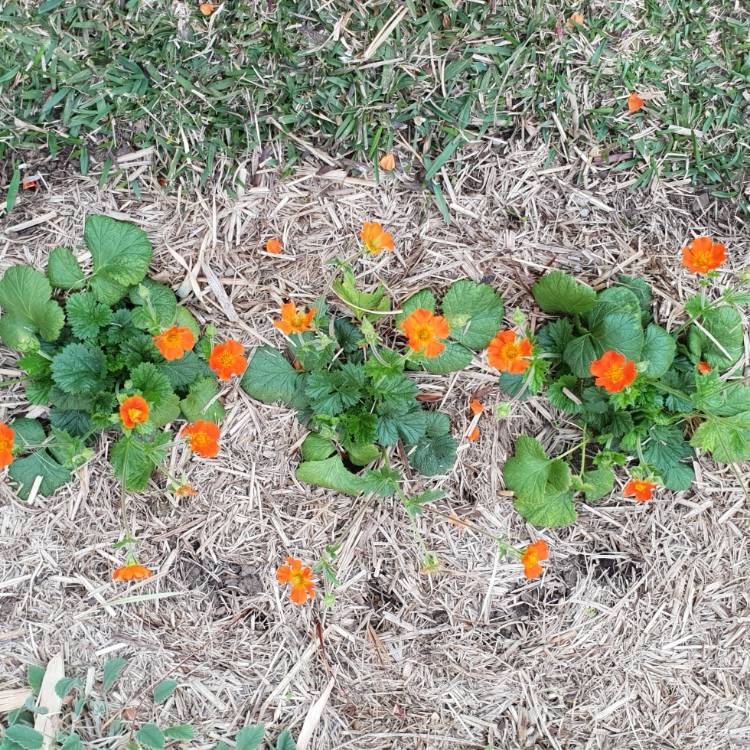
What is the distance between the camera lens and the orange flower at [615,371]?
183cm

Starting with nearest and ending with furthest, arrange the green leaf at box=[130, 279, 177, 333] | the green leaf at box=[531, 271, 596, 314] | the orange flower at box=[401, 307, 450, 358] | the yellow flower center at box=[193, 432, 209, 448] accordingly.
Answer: the orange flower at box=[401, 307, 450, 358], the yellow flower center at box=[193, 432, 209, 448], the green leaf at box=[130, 279, 177, 333], the green leaf at box=[531, 271, 596, 314]

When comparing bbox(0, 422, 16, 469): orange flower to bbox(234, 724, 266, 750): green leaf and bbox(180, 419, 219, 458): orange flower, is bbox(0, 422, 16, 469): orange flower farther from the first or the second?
bbox(234, 724, 266, 750): green leaf

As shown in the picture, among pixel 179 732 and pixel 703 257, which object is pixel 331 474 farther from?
pixel 703 257

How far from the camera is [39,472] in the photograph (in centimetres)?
215

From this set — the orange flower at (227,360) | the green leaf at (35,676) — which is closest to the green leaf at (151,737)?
the green leaf at (35,676)

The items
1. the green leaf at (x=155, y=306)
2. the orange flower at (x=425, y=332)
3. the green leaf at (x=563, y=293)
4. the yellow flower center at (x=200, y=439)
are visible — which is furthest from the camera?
the green leaf at (x=563, y=293)

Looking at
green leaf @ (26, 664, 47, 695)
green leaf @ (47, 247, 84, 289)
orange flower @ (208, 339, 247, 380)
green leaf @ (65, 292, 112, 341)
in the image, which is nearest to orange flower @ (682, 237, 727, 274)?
orange flower @ (208, 339, 247, 380)

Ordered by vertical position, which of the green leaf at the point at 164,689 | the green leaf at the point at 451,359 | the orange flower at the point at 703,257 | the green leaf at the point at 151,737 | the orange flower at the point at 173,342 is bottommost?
the green leaf at the point at 151,737

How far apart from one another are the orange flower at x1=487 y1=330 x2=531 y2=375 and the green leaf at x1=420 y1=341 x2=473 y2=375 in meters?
0.17

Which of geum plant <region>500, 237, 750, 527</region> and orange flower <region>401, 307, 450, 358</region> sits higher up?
orange flower <region>401, 307, 450, 358</region>

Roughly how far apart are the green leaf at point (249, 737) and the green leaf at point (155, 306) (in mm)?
1405

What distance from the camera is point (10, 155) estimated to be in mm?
2150

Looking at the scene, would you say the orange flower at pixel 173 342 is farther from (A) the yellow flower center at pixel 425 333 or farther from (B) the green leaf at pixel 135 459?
(A) the yellow flower center at pixel 425 333

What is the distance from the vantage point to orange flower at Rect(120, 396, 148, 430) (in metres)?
1.83
